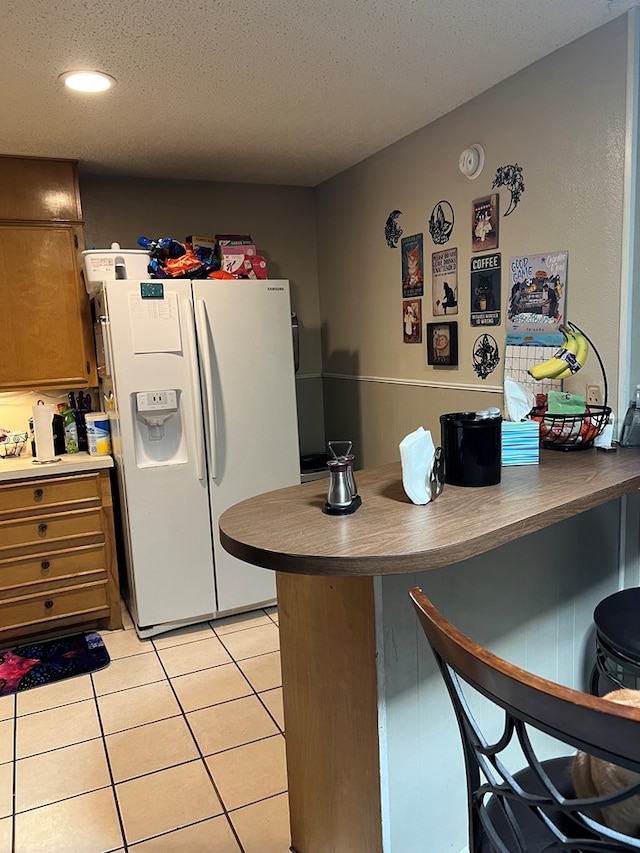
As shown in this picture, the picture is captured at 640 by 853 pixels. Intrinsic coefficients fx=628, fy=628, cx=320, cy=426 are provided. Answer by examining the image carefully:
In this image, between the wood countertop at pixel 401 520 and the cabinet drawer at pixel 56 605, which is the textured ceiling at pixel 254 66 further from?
the cabinet drawer at pixel 56 605

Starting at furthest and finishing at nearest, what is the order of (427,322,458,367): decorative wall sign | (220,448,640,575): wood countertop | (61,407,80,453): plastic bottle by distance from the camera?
(61,407,80,453): plastic bottle, (427,322,458,367): decorative wall sign, (220,448,640,575): wood countertop

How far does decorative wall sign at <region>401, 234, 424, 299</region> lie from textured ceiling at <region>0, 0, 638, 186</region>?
504 mm

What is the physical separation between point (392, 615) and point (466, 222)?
1957 mm

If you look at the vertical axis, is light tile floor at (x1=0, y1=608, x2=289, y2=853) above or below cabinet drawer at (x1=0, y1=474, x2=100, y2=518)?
below

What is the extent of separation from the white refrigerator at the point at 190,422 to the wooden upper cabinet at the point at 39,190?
19.0 inches

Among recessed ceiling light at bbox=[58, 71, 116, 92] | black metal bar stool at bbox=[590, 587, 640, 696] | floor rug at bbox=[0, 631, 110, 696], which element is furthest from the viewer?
floor rug at bbox=[0, 631, 110, 696]

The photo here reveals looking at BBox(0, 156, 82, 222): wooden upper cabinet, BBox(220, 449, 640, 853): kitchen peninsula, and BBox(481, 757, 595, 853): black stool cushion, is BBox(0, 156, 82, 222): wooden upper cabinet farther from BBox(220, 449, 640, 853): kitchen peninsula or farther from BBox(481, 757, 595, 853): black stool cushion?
BBox(481, 757, 595, 853): black stool cushion

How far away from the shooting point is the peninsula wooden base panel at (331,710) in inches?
53.4

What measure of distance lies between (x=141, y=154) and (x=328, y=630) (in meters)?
2.62

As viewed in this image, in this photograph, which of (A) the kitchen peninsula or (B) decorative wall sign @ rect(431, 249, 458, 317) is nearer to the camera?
(A) the kitchen peninsula

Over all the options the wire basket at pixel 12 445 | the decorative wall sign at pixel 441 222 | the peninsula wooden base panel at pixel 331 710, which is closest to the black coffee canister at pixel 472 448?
the peninsula wooden base panel at pixel 331 710

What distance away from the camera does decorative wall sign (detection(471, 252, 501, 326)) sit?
2596 millimetres

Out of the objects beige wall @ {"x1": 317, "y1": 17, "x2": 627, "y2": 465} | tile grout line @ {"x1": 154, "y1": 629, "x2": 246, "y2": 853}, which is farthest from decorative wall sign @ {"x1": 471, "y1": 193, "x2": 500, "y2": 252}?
tile grout line @ {"x1": 154, "y1": 629, "x2": 246, "y2": 853}

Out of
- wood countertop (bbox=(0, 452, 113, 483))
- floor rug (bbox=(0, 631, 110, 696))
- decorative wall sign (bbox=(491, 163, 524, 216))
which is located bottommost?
floor rug (bbox=(0, 631, 110, 696))
